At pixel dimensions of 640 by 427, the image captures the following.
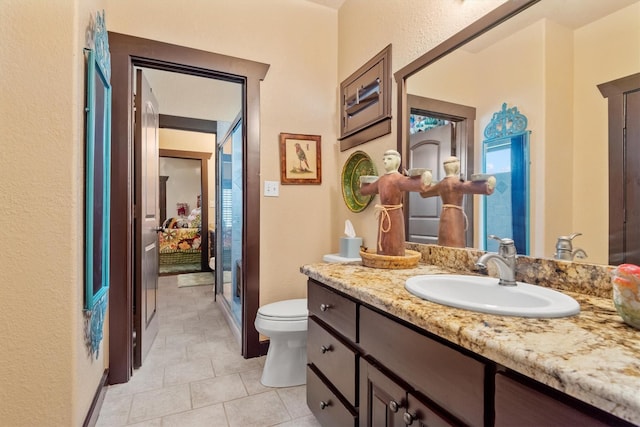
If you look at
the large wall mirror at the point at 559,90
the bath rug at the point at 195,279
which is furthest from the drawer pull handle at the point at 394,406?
the bath rug at the point at 195,279

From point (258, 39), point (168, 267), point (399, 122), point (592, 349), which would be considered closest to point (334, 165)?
point (399, 122)

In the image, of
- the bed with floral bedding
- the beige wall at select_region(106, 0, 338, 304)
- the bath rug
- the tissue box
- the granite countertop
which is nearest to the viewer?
the granite countertop

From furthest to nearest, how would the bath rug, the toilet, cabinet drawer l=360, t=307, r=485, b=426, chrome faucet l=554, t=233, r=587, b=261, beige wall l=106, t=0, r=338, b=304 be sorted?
the bath rug < beige wall l=106, t=0, r=338, b=304 < the toilet < chrome faucet l=554, t=233, r=587, b=261 < cabinet drawer l=360, t=307, r=485, b=426

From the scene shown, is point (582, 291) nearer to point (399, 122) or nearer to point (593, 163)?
point (593, 163)

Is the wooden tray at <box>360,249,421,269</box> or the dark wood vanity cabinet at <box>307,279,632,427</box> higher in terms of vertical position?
the wooden tray at <box>360,249,421,269</box>

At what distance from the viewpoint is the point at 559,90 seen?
1.04 metres

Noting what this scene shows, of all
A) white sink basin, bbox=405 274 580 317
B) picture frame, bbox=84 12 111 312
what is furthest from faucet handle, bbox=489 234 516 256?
picture frame, bbox=84 12 111 312

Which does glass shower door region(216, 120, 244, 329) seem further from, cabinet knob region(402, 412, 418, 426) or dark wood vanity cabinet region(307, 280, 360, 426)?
cabinet knob region(402, 412, 418, 426)

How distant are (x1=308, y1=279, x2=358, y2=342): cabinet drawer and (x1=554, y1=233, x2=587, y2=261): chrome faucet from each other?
2.32 ft

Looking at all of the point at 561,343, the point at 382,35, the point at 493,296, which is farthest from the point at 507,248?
the point at 382,35

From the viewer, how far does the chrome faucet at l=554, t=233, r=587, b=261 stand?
3.25ft

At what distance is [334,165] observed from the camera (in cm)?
248

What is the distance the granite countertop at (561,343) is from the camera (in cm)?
45

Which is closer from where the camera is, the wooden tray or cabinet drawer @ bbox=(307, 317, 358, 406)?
cabinet drawer @ bbox=(307, 317, 358, 406)
